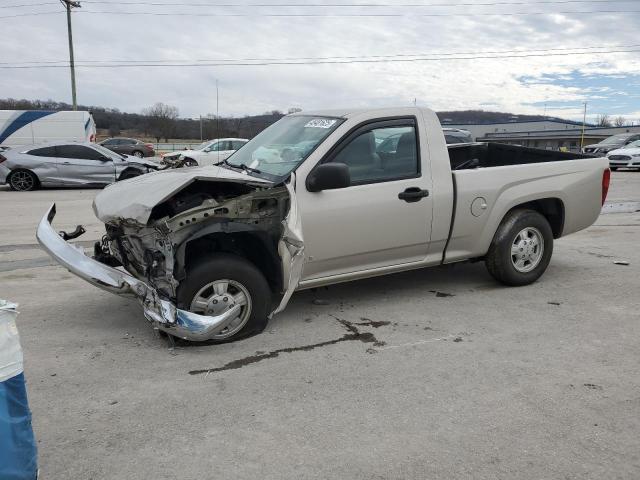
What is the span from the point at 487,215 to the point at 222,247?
8.61 feet

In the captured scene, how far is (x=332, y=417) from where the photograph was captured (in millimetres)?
3197

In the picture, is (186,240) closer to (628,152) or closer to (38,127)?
(628,152)

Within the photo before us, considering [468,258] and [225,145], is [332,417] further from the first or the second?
[225,145]

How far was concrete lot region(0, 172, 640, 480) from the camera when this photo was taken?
2795 mm

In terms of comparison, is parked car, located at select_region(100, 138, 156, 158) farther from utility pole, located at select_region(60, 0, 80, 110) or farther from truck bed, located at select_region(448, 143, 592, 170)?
truck bed, located at select_region(448, 143, 592, 170)

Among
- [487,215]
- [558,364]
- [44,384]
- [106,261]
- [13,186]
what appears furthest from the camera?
[13,186]

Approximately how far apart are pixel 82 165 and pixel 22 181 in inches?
71.1

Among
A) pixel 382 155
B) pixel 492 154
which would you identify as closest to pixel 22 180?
pixel 492 154

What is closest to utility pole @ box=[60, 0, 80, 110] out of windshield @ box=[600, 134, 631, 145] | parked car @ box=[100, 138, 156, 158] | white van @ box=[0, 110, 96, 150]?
parked car @ box=[100, 138, 156, 158]

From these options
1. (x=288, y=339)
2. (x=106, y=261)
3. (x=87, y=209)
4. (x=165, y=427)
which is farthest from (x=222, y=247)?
(x=87, y=209)

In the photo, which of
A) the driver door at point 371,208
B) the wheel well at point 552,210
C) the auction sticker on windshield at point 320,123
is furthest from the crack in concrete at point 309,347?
the wheel well at point 552,210

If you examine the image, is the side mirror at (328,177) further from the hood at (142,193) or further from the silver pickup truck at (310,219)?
the hood at (142,193)

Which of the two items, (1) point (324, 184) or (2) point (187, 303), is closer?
(2) point (187, 303)

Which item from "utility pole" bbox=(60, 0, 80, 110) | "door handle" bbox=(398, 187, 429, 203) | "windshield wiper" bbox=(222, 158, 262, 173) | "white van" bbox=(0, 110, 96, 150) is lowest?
"door handle" bbox=(398, 187, 429, 203)
